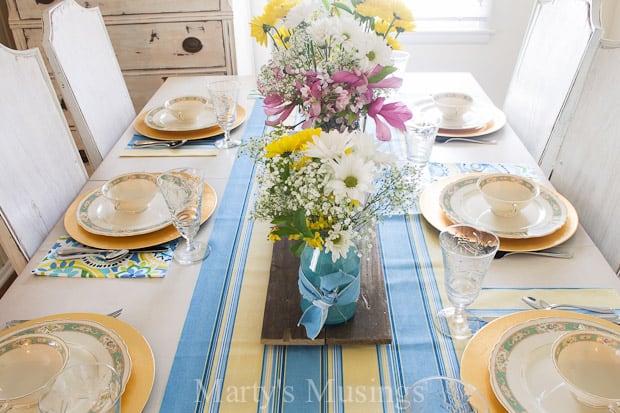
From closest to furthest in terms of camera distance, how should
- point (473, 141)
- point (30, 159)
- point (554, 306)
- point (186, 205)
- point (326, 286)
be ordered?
point (326, 286) < point (554, 306) < point (186, 205) < point (30, 159) < point (473, 141)

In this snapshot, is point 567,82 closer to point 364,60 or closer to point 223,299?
point 364,60

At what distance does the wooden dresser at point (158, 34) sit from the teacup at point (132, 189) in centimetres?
138

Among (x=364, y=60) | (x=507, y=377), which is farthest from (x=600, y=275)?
(x=364, y=60)

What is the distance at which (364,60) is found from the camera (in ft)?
2.97

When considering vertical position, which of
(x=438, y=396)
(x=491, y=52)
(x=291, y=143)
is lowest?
(x=491, y=52)

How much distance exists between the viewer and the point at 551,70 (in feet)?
5.14

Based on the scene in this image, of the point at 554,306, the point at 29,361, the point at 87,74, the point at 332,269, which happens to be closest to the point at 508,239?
the point at 554,306

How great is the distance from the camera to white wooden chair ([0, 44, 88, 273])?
3.64ft

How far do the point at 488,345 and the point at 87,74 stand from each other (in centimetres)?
141

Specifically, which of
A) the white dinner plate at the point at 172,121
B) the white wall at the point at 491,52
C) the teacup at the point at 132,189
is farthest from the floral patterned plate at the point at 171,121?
the white wall at the point at 491,52

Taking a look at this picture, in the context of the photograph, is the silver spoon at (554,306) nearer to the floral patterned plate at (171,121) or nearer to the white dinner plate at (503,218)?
the white dinner plate at (503,218)

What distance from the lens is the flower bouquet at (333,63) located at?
90 cm

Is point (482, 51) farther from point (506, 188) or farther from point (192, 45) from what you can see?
point (506, 188)

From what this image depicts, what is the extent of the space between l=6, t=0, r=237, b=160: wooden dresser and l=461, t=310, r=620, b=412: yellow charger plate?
1.93 metres
